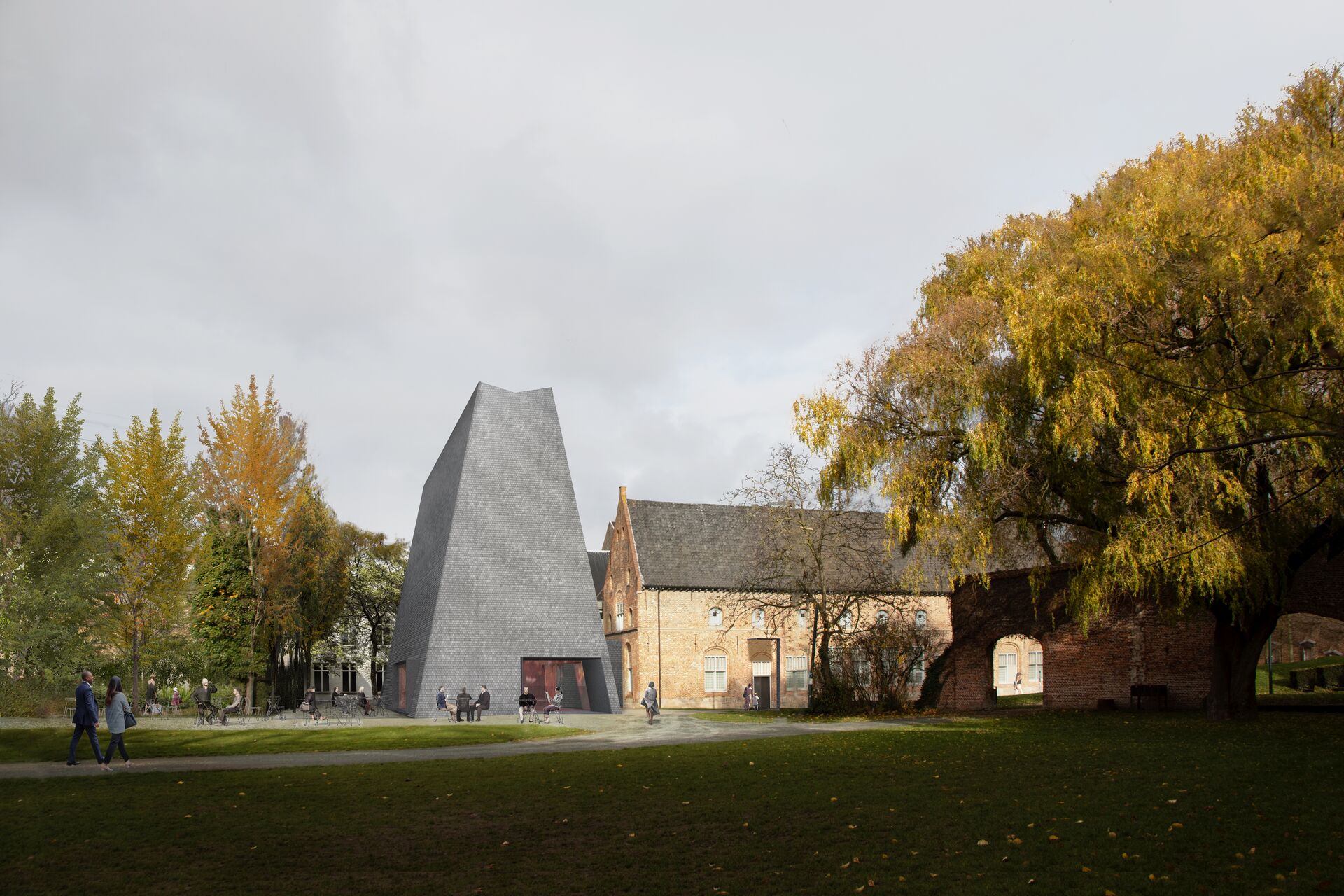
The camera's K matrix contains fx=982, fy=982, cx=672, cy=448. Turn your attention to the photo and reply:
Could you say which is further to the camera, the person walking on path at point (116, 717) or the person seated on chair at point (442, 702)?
the person seated on chair at point (442, 702)

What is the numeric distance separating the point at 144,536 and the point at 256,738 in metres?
16.6

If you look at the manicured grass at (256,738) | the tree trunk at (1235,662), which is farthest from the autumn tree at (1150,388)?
the manicured grass at (256,738)

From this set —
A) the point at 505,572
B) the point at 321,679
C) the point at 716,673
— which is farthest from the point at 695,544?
the point at 321,679

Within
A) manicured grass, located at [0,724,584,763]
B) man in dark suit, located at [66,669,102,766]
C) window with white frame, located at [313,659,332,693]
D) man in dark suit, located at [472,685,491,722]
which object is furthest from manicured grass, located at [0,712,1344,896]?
window with white frame, located at [313,659,332,693]

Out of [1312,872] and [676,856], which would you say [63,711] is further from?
[1312,872]

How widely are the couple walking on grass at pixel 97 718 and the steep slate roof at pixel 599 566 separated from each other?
42.9 meters

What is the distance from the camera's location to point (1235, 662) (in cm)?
2161

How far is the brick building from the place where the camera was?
4475cm

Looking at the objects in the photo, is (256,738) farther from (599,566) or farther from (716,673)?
(599,566)

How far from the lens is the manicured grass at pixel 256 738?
19.9m

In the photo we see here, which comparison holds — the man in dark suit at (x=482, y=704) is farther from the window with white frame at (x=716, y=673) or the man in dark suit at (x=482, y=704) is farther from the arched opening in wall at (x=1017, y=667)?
the arched opening in wall at (x=1017, y=667)

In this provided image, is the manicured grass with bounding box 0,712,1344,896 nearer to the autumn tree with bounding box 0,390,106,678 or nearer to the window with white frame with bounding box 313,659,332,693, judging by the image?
the autumn tree with bounding box 0,390,106,678

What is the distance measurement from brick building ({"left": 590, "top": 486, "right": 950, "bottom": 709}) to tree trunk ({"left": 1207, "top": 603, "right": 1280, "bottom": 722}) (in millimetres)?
21647

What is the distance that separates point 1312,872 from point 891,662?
2211 centimetres
